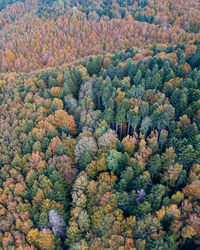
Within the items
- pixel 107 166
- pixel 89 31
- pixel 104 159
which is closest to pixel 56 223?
pixel 107 166

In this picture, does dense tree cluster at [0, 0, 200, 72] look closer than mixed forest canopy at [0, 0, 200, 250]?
No

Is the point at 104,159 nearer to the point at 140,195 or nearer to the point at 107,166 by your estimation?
the point at 107,166

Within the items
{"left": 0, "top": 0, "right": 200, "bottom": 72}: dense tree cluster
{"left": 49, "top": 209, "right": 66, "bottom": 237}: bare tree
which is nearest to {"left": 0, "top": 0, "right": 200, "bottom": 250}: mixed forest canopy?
{"left": 49, "top": 209, "right": 66, "bottom": 237}: bare tree

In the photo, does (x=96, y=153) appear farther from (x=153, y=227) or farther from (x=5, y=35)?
(x=5, y=35)

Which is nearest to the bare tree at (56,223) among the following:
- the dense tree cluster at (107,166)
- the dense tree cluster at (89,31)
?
the dense tree cluster at (107,166)

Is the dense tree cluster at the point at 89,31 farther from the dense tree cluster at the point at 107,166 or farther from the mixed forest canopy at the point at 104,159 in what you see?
the dense tree cluster at the point at 107,166

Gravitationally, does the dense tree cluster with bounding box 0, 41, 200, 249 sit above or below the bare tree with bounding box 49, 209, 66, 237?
above

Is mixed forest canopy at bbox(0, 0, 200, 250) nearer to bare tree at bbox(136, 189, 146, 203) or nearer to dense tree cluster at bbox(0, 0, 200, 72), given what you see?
bare tree at bbox(136, 189, 146, 203)

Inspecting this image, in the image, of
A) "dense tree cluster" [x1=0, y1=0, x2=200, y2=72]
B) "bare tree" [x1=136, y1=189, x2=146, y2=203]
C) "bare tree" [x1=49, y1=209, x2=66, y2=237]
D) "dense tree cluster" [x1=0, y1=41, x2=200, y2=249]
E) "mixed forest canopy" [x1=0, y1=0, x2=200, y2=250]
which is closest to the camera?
"dense tree cluster" [x1=0, y1=41, x2=200, y2=249]
